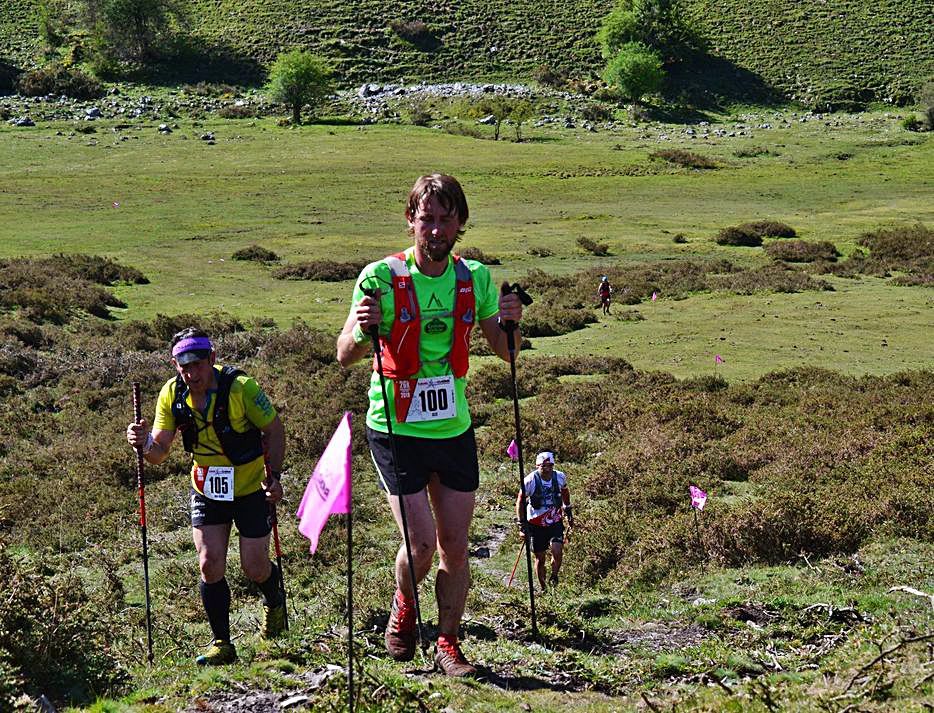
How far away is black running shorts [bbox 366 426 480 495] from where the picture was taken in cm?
594

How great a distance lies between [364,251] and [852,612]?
32409mm

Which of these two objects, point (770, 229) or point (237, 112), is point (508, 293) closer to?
point (770, 229)

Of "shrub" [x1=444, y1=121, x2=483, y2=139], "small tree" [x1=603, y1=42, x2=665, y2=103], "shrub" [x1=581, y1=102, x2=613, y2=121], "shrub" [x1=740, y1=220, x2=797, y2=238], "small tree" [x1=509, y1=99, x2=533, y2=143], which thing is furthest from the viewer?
"small tree" [x1=603, y1=42, x2=665, y2=103]

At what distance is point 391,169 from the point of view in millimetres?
63625

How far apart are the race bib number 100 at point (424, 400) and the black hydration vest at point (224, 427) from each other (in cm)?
177

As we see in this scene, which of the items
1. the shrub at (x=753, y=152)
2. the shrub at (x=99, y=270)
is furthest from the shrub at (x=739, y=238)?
the shrub at (x=753, y=152)

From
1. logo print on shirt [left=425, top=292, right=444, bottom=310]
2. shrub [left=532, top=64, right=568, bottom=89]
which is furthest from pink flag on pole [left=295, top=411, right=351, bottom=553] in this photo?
shrub [left=532, top=64, right=568, bottom=89]

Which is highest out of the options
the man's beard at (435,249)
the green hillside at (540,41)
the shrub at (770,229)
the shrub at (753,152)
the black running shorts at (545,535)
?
the green hillside at (540,41)

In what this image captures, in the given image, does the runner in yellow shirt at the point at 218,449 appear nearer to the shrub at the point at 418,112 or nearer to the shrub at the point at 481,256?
the shrub at the point at 481,256

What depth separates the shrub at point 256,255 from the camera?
36.4 metres

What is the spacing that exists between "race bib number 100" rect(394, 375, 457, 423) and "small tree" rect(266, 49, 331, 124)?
266 feet

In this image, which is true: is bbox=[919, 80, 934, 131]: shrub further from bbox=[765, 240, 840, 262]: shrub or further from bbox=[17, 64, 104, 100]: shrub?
bbox=[17, 64, 104, 100]: shrub

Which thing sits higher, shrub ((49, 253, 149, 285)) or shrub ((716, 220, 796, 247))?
shrub ((716, 220, 796, 247))

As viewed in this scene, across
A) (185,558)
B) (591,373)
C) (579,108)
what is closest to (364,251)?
(591,373)
